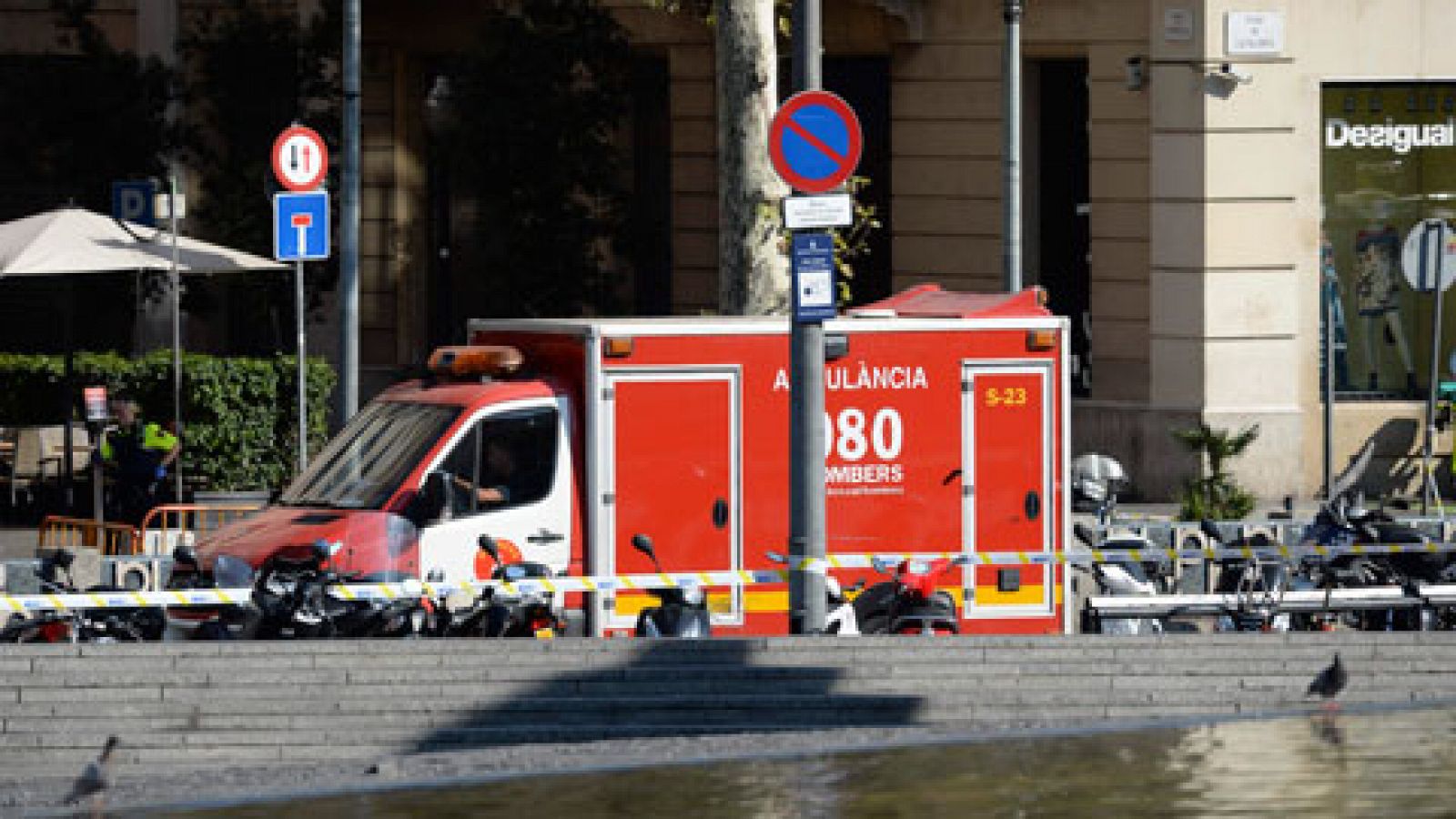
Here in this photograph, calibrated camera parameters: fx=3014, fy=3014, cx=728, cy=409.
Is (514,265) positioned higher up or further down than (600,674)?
higher up

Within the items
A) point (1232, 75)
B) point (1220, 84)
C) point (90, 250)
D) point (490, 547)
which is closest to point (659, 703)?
point (490, 547)

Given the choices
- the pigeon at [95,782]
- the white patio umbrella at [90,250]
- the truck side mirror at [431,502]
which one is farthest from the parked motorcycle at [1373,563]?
the white patio umbrella at [90,250]

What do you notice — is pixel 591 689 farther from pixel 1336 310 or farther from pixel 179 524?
pixel 1336 310

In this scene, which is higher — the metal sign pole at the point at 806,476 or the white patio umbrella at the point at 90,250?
the white patio umbrella at the point at 90,250

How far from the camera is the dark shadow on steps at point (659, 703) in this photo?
12.6 meters

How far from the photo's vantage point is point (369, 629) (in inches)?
547

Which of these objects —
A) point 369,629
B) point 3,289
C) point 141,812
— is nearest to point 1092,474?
point 369,629

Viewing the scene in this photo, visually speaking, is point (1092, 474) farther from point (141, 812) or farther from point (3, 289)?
point (3, 289)

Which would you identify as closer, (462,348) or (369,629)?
(369,629)

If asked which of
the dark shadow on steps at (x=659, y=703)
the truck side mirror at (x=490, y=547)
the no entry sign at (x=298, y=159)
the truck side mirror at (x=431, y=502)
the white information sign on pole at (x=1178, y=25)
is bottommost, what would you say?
the dark shadow on steps at (x=659, y=703)

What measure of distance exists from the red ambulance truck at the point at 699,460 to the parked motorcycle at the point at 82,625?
3.84 feet

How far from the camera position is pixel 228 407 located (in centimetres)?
2553

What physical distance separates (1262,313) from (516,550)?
11850mm

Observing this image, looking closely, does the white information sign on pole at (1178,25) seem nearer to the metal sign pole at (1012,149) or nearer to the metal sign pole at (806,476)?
the metal sign pole at (1012,149)
